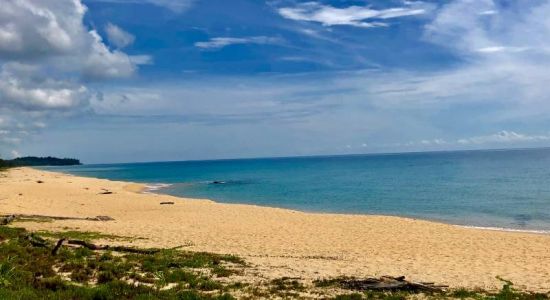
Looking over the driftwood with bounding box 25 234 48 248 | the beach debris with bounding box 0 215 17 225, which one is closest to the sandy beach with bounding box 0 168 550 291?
the beach debris with bounding box 0 215 17 225

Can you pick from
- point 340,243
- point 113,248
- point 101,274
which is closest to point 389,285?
point 101,274

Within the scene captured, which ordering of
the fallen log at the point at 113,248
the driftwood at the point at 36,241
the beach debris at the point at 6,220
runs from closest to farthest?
the driftwood at the point at 36,241 → the fallen log at the point at 113,248 → the beach debris at the point at 6,220

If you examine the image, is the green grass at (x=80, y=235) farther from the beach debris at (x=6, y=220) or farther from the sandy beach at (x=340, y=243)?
the beach debris at (x=6, y=220)

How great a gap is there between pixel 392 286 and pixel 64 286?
8.56 meters

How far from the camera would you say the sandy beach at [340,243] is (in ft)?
56.4

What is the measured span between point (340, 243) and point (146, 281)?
15.2 meters

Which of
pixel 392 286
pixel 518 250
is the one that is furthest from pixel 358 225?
pixel 392 286

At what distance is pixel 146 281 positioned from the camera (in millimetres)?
13352

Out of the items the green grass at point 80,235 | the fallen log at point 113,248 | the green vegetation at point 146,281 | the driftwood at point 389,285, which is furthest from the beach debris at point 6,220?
the driftwood at point 389,285

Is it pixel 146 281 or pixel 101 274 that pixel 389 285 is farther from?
pixel 101 274

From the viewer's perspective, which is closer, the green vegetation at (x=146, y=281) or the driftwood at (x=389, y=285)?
the green vegetation at (x=146, y=281)

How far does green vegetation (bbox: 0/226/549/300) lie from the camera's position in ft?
38.5

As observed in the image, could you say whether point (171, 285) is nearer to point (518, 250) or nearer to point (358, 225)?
point (518, 250)

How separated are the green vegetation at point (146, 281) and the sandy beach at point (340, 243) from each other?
1.36 metres
